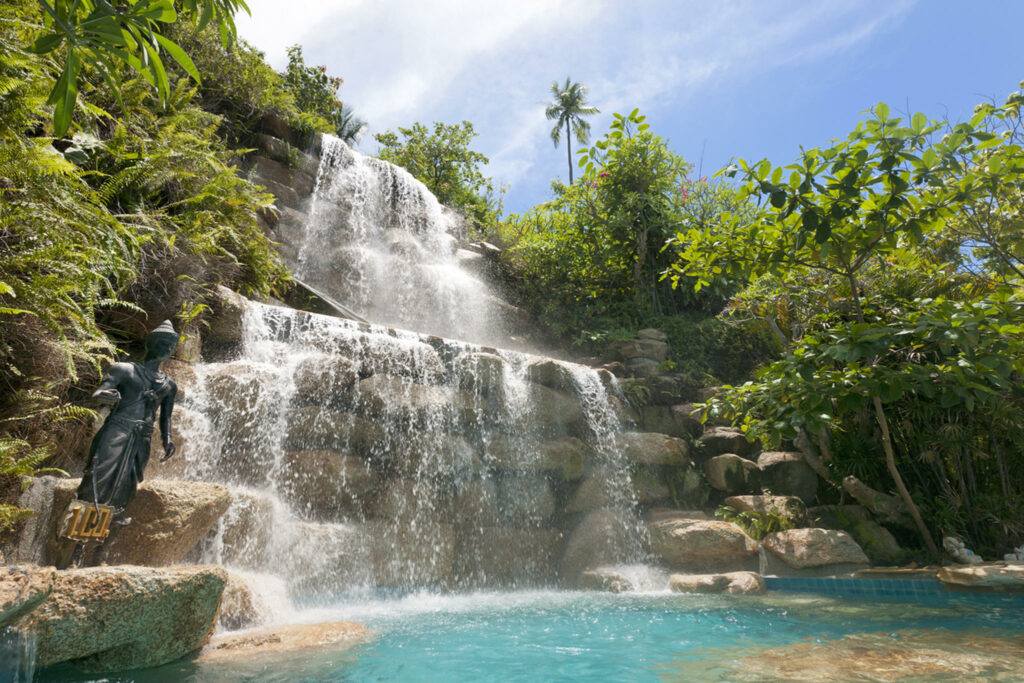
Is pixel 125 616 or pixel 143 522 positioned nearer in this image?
pixel 125 616

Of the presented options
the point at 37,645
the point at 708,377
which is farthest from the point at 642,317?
the point at 37,645

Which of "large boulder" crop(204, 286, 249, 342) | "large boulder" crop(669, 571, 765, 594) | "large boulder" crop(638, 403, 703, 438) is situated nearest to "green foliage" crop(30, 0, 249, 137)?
"large boulder" crop(204, 286, 249, 342)

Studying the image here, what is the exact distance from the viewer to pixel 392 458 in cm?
773

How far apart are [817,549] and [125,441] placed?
831cm

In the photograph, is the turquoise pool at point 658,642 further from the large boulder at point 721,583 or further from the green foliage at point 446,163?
the green foliage at point 446,163

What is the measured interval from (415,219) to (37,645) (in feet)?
A: 49.0

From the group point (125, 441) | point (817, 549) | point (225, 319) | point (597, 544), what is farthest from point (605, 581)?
point (225, 319)

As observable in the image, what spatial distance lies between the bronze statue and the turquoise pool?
1295 mm

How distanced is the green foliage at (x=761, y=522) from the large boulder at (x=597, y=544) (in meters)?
1.70

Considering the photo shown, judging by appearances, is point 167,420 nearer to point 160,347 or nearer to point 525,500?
point 160,347

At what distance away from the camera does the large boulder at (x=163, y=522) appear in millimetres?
4543

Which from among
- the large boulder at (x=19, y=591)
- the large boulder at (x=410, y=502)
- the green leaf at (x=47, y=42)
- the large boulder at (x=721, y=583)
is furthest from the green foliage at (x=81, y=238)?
the large boulder at (x=721, y=583)

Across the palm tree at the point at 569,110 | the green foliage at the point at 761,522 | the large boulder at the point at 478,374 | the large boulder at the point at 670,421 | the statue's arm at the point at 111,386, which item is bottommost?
the green foliage at the point at 761,522

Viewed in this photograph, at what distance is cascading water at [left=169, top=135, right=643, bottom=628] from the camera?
20.7 feet
